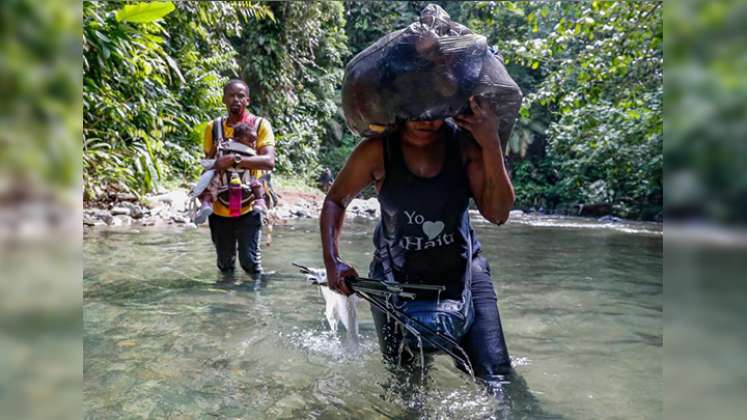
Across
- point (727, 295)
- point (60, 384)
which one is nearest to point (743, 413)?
point (727, 295)

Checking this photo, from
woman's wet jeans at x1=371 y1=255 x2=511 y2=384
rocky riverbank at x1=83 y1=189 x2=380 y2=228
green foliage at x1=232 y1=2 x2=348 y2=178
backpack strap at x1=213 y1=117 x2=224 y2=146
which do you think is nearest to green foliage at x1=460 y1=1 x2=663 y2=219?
woman's wet jeans at x1=371 y1=255 x2=511 y2=384

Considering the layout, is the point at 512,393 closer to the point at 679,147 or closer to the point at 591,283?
the point at 679,147

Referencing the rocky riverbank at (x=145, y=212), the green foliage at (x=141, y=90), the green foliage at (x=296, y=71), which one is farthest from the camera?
the green foliage at (x=296, y=71)

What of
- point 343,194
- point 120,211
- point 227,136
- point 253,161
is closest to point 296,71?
point 120,211

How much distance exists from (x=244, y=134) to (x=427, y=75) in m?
2.99

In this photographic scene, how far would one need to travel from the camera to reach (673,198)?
716mm

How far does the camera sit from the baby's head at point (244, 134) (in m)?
4.91

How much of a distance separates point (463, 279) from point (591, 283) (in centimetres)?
345

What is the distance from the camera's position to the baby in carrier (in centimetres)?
471

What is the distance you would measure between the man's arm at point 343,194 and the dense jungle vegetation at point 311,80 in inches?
35.2

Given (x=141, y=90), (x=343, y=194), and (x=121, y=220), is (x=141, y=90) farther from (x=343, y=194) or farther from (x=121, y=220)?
(x=343, y=194)

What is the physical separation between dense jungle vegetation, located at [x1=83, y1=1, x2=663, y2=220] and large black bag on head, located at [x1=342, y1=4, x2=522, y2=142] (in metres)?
0.92

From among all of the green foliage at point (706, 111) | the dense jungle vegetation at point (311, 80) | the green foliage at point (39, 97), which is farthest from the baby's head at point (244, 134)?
the green foliage at point (706, 111)

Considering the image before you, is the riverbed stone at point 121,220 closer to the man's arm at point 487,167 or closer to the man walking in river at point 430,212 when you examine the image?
the man walking in river at point 430,212
